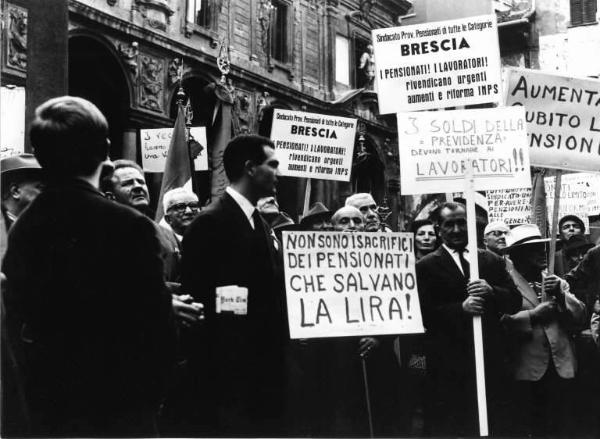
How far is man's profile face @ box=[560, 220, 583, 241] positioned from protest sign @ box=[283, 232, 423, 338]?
410 cm

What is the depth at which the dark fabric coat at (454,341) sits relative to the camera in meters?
5.13

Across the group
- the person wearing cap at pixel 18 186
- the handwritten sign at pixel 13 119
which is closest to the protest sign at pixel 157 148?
the handwritten sign at pixel 13 119

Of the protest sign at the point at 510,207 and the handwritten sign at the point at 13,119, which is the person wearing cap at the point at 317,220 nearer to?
the handwritten sign at the point at 13,119

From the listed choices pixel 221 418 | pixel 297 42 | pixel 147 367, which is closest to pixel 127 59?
pixel 297 42

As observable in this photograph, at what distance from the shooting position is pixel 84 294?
2.72m

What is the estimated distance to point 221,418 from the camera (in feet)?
13.0

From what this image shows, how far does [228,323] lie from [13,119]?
2.03 metres

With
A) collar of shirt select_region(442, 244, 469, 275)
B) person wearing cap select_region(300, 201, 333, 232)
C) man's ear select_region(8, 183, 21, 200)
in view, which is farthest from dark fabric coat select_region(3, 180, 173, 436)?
person wearing cap select_region(300, 201, 333, 232)

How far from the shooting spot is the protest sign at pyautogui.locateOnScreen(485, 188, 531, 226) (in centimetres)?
1011

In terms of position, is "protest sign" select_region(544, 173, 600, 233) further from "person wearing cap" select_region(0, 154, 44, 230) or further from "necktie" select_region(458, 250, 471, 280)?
"person wearing cap" select_region(0, 154, 44, 230)

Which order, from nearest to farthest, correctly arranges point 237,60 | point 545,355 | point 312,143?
point 545,355 < point 312,143 < point 237,60

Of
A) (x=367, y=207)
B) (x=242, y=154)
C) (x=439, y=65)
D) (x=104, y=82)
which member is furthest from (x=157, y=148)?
(x=242, y=154)

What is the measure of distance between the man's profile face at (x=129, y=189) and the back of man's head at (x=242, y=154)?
33.4 inches

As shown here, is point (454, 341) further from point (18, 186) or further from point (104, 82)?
point (104, 82)
